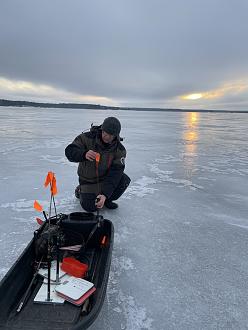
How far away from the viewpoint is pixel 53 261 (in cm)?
206

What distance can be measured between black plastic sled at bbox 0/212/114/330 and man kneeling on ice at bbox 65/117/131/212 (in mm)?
461

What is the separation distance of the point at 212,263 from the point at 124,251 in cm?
68

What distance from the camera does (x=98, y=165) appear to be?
10.0 ft

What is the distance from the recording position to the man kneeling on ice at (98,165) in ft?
9.48

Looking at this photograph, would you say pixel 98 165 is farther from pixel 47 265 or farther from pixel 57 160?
pixel 57 160

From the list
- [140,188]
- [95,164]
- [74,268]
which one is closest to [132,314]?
[74,268]

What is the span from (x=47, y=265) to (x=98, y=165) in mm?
1299

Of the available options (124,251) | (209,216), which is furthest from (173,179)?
(124,251)

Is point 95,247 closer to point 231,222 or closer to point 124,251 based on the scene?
point 124,251

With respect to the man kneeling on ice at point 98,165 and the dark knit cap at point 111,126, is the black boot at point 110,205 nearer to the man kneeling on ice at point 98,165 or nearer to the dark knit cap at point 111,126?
the man kneeling on ice at point 98,165

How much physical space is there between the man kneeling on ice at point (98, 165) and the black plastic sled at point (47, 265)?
18.1 inches

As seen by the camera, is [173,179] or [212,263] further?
[173,179]

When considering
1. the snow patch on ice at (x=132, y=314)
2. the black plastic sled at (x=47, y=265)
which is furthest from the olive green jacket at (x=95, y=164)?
the snow patch on ice at (x=132, y=314)

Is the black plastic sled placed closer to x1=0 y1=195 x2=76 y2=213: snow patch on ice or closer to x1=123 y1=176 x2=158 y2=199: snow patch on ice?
x1=0 y1=195 x2=76 y2=213: snow patch on ice
